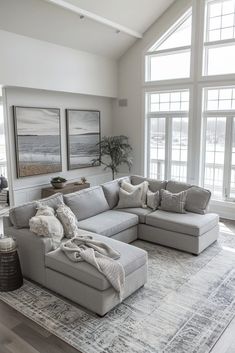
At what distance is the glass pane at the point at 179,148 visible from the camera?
21.8ft

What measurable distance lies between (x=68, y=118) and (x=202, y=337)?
17.0 feet

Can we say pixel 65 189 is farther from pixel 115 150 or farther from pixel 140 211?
pixel 140 211

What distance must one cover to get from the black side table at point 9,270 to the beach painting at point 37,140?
110 inches

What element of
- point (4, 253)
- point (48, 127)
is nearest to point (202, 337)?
point (4, 253)

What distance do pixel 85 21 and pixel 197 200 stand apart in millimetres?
3893

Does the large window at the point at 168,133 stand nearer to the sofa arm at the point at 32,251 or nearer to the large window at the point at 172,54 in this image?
Result: the large window at the point at 172,54

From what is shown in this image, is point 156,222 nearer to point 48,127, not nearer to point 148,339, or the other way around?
point 148,339

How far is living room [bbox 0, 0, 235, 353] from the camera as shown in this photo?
2.88m

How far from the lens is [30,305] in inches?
121

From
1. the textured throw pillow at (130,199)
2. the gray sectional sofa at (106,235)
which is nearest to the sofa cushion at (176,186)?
the gray sectional sofa at (106,235)

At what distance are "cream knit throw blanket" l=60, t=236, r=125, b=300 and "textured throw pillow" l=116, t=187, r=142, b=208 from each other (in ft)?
5.23

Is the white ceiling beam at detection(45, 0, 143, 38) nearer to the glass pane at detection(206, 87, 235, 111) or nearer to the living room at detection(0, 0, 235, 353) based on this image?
the living room at detection(0, 0, 235, 353)

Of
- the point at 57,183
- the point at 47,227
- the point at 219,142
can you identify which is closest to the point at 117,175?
the point at 57,183

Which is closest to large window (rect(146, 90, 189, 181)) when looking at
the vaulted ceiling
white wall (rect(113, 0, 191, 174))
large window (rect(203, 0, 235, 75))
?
white wall (rect(113, 0, 191, 174))
